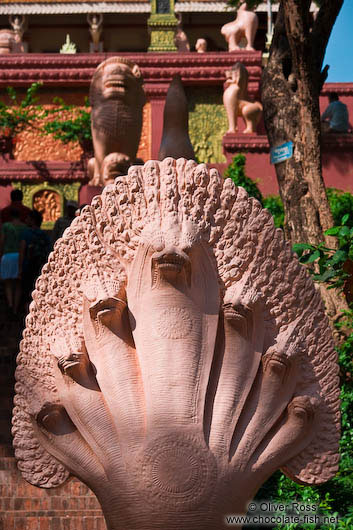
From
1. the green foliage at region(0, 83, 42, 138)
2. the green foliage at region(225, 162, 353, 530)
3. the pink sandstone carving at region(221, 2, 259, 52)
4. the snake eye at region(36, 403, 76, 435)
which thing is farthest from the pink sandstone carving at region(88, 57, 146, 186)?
the snake eye at region(36, 403, 76, 435)

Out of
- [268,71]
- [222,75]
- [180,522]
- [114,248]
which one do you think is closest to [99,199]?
[114,248]

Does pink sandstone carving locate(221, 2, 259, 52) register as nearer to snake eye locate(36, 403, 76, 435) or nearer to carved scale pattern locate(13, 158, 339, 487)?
carved scale pattern locate(13, 158, 339, 487)

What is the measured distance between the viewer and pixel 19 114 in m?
17.3

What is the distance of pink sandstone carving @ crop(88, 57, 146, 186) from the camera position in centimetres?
1159

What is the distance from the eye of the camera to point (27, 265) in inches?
359

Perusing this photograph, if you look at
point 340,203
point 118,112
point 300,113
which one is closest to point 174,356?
point 300,113

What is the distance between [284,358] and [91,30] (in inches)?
799

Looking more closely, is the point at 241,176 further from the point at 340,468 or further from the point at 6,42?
the point at 340,468

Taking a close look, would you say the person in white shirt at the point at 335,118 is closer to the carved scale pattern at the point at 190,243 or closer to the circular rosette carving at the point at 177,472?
the carved scale pattern at the point at 190,243

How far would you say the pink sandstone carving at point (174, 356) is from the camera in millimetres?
3016

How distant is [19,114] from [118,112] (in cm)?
613

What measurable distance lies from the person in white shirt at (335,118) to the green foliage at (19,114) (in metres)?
4.78

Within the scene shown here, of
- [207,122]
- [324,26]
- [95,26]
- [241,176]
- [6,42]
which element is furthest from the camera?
[95,26]

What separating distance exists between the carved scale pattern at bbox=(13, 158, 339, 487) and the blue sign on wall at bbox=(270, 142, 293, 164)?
4.42 metres
